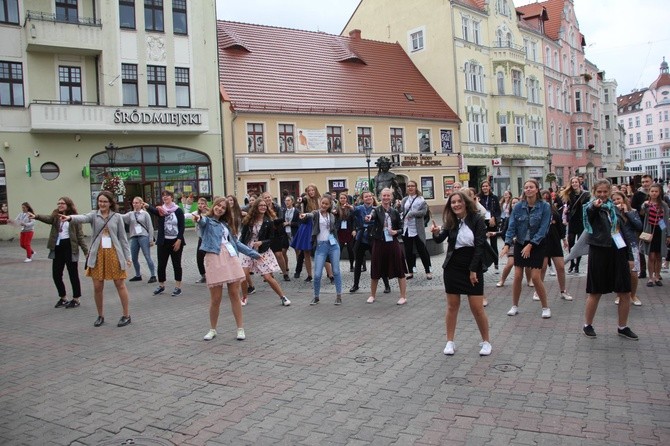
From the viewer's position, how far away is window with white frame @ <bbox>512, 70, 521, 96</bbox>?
4538 centimetres

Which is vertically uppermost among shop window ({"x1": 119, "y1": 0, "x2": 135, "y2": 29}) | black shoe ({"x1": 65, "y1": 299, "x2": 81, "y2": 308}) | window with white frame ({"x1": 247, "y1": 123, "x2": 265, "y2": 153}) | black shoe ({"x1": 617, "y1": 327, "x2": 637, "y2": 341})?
shop window ({"x1": 119, "y1": 0, "x2": 135, "y2": 29})

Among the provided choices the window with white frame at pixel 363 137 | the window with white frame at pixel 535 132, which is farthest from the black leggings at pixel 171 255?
the window with white frame at pixel 535 132

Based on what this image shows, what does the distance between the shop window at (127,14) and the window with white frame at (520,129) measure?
2909 cm

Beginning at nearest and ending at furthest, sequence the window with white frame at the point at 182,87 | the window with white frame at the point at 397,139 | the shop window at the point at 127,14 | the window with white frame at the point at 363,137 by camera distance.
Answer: the shop window at the point at 127,14, the window with white frame at the point at 182,87, the window with white frame at the point at 363,137, the window with white frame at the point at 397,139

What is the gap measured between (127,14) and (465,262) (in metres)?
25.6

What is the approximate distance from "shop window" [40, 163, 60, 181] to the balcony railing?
606 cm

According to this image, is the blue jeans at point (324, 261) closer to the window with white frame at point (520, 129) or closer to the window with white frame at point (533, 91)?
the window with white frame at point (520, 129)

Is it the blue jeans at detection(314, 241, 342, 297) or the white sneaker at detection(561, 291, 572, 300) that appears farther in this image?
the blue jeans at detection(314, 241, 342, 297)

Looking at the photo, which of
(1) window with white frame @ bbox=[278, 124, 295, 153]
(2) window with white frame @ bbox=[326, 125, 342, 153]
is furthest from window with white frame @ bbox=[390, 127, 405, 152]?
(1) window with white frame @ bbox=[278, 124, 295, 153]

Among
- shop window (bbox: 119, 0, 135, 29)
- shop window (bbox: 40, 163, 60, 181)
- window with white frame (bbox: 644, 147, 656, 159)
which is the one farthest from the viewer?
window with white frame (bbox: 644, 147, 656, 159)

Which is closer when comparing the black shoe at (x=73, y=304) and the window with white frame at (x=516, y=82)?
the black shoe at (x=73, y=304)

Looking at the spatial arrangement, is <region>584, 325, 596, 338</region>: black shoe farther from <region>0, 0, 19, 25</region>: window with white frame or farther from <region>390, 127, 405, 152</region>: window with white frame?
<region>390, 127, 405, 152</region>: window with white frame

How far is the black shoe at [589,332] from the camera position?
6.77m

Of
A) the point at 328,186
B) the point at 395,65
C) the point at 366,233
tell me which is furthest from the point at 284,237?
the point at 395,65
